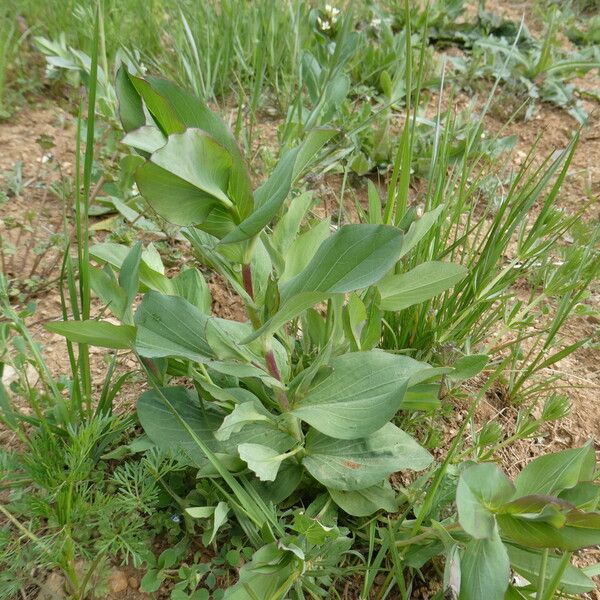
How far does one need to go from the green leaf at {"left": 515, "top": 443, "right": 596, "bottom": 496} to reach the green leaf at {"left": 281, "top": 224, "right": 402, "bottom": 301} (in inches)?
16.8

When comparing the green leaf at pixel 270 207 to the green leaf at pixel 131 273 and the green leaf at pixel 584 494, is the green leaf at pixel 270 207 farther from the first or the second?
the green leaf at pixel 584 494

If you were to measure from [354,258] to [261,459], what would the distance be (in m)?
0.39

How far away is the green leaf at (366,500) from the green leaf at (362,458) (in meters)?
0.04

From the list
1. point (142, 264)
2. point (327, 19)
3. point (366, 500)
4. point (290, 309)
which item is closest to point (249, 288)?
point (290, 309)

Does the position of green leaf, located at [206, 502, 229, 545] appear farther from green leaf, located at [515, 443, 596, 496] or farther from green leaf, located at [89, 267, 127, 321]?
green leaf, located at [515, 443, 596, 496]

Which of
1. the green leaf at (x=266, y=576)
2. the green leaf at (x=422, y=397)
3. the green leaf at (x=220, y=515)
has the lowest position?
the green leaf at (x=266, y=576)

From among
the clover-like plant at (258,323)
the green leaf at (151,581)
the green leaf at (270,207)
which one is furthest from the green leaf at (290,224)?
the green leaf at (151,581)

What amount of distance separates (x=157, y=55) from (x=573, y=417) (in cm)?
220

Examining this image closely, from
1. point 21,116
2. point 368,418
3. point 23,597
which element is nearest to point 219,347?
point 368,418

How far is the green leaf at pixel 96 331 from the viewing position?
2.99 feet

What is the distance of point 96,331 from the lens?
944mm

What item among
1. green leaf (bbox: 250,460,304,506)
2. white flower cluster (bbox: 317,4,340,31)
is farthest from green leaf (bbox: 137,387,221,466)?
white flower cluster (bbox: 317,4,340,31)

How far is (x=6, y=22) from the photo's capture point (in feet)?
8.46

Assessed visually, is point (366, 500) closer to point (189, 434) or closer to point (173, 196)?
point (189, 434)
